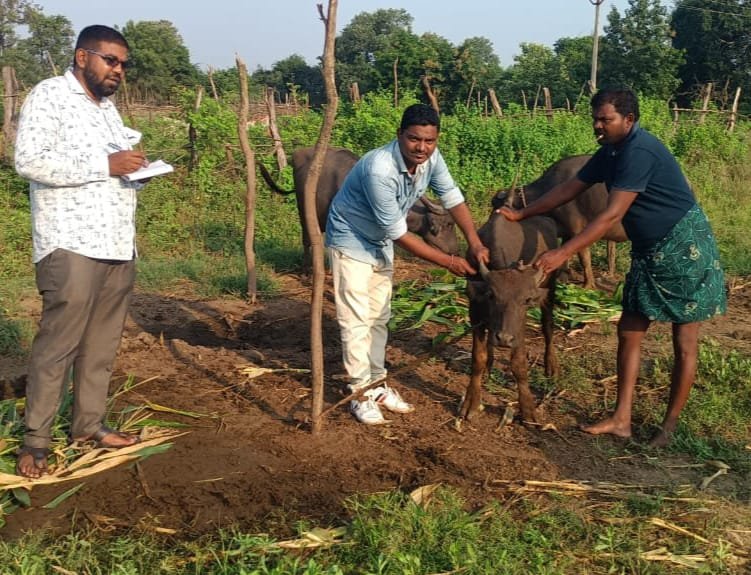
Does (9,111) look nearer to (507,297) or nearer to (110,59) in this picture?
(110,59)

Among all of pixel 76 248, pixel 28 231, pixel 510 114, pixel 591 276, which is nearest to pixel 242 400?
pixel 76 248

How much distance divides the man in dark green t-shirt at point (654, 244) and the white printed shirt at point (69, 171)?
2342 millimetres

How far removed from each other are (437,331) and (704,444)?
8.13ft

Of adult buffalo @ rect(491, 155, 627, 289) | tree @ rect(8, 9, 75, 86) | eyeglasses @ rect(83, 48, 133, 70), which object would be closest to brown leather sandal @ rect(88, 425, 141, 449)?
eyeglasses @ rect(83, 48, 133, 70)

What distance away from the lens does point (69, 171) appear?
3.12m

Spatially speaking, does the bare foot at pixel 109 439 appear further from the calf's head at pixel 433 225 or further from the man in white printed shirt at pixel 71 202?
the calf's head at pixel 433 225

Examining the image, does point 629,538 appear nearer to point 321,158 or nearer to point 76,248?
point 321,158

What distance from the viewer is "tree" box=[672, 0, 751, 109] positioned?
90.2 ft

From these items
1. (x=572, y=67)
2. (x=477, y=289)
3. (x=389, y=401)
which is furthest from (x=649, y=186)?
(x=572, y=67)

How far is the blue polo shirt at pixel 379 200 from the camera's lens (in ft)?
12.4

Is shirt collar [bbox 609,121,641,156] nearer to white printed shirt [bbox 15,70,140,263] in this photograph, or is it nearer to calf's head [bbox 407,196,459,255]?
white printed shirt [bbox 15,70,140,263]

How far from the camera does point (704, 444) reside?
3.95m

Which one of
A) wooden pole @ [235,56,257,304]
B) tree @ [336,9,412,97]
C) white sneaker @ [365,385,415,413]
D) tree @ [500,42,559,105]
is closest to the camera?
white sneaker @ [365,385,415,413]

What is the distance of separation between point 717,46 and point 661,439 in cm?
2909
